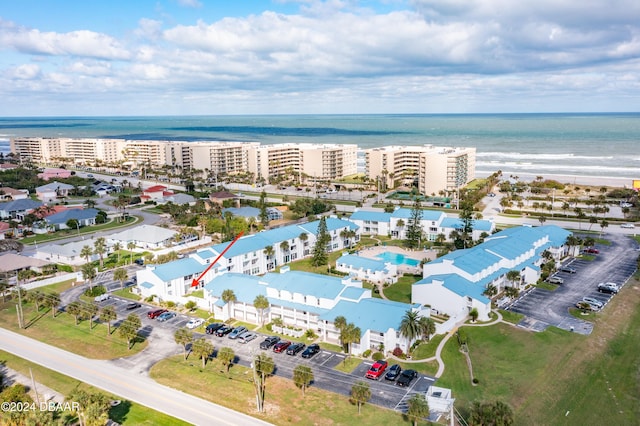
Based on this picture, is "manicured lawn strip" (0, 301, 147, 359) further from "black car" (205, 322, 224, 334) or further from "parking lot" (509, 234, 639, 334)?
"parking lot" (509, 234, 639, 334)

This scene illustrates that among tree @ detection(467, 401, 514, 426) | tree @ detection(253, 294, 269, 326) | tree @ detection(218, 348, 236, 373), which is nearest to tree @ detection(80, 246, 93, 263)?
tree @ detection(253, 294, 269, 326)

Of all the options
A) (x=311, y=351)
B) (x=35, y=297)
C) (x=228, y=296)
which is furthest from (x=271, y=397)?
(x=35, y=297)

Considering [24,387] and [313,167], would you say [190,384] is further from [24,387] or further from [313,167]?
[313,167]

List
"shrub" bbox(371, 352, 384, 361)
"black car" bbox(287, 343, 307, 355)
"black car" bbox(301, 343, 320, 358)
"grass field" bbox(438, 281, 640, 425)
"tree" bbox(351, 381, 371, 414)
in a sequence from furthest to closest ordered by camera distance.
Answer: "black car" bbox(287, 343, 307, 355), "black car" bbox(301, 343, 320, 358), "shrub" bbox(371, 352, 384, 361), "grass field" bbox(438, 281, 640, 425), "tree" bbox(351, 381, 371, 414)

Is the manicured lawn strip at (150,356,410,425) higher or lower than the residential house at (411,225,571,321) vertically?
lower

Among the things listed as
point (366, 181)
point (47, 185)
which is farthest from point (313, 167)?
point (47, 185)

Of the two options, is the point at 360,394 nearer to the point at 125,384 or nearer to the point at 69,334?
the point at 125,384

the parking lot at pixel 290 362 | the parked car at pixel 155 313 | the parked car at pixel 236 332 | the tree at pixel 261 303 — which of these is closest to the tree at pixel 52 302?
the parking lot at pixel 290 362
